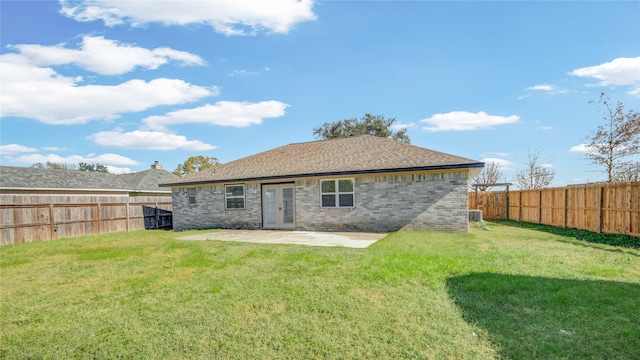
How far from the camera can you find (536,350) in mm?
3145

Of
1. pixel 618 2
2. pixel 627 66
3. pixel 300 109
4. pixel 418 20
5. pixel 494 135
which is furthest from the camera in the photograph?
pixel 494 135

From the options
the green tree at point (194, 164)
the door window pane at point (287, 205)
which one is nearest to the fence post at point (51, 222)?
the door window pane at point (287, 205)

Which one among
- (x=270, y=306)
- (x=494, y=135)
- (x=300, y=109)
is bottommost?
(x=270, y=306)

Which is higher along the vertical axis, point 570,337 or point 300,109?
point 300,109

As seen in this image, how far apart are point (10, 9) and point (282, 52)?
8360 millimetres

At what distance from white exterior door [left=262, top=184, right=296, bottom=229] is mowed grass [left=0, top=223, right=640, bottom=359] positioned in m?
6.89

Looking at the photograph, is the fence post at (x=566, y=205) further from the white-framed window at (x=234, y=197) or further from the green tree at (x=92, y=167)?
the green tree at (x=92, y=167)

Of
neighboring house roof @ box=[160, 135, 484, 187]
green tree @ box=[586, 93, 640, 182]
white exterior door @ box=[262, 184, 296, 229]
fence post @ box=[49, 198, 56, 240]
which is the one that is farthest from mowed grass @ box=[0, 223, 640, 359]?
green tree @ box=[586, 93, 640, 182]

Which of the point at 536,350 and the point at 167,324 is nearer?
the point at 536,350

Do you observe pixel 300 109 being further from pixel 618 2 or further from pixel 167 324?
pixel 167 324

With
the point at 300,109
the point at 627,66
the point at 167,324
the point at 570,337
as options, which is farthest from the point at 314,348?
the point at 627,66

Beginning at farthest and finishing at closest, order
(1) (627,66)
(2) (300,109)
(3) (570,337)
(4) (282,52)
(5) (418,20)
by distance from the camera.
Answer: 1. (2) (300,109)
2. (1) (627,66)
3. (4) (282,52)
4. (5) (418,20)
5. (3) (570,337)

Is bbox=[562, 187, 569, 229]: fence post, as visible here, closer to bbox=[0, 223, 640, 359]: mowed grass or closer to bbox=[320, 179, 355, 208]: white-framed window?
bbox=[0, 223, 640, 359]: mowed grass

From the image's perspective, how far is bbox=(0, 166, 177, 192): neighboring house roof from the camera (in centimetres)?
1967
